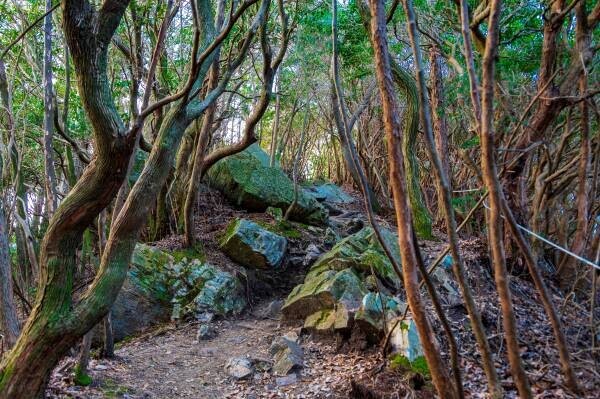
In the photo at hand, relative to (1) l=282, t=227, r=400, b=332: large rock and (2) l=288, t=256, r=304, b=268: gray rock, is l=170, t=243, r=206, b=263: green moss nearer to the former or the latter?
(2) l=288, t=256, r=304, b=268: gray rock

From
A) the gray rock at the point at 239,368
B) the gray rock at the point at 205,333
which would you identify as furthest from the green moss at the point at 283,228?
the gray rock at the point at 239,368

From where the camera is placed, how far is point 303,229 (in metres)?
10.1

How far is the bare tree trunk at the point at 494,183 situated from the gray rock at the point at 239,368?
11.4 ft

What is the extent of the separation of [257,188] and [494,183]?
8.31 metres

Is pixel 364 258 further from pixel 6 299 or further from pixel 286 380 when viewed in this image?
pixel 6 299

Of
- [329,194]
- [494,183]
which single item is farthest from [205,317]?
[329,194]

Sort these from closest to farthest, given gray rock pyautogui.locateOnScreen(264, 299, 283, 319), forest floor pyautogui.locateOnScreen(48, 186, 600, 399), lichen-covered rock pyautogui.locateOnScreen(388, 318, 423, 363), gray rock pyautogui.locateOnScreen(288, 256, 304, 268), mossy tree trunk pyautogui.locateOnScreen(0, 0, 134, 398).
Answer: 1. mossy tree trunk pyautogui.locateOnScreen(0, 0, 134, 398)
2. forest floor pyautogui.locateOnScreen(48, 186, 600, 399)
3. lichen-covered rock pyautogui.locateOnScreen(388, 318, 423, 363)
4. gray rock pyautogui.locateOnScreen(264, 299, 283, 319)
5. gray rock pyautogui.locateOnScreen(288, 256, 304, 268)

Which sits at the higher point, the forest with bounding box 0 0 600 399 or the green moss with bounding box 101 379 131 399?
the forest with bounding box 0 0 600 399

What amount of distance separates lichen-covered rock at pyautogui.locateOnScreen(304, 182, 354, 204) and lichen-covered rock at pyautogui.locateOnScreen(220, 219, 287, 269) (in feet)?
20.6

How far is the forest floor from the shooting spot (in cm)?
419

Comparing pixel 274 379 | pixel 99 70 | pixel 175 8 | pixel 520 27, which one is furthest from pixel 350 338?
pixel 175 8

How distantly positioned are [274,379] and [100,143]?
129 inches

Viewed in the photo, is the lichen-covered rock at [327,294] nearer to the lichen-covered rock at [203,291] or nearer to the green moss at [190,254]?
the lichen-covered rock at [203,291]

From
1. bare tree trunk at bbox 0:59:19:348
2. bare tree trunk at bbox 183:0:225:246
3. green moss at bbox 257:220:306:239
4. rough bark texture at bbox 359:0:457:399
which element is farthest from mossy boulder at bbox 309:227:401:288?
bare tree trunk at bbox 0:59:19:348
